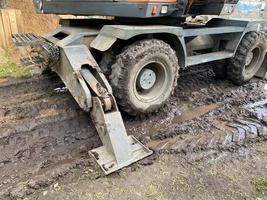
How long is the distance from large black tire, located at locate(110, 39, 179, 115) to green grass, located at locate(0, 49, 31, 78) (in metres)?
2.64

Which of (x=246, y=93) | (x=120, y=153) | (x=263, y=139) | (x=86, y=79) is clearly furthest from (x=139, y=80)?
(x=246, y=93)

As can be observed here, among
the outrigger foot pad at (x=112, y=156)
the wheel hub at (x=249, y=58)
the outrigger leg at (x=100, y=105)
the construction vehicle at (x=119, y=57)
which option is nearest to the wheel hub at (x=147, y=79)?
the construction vehicle at (x=119, y=57)

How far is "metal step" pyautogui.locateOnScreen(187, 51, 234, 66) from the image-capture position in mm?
4200

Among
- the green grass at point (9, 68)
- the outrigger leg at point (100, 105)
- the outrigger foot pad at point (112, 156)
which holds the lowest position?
the green grass at point (9, 68)

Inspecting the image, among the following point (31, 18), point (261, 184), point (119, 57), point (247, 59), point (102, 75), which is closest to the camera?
point (261, 184)

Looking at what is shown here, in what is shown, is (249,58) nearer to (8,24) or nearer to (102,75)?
(102,75)

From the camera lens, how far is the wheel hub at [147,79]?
3602mm

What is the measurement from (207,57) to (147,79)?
55.8 inches

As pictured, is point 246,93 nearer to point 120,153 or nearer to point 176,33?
point 176,33

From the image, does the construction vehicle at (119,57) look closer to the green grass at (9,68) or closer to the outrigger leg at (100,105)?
the outrigger leg at (100,105)

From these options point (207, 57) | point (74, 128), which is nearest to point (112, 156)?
point (74, 128)

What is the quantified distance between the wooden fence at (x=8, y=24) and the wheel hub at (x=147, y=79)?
13.6ft

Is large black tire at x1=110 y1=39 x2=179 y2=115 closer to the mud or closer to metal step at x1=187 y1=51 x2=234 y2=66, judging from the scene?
the mud

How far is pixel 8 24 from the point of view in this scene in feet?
19.8
